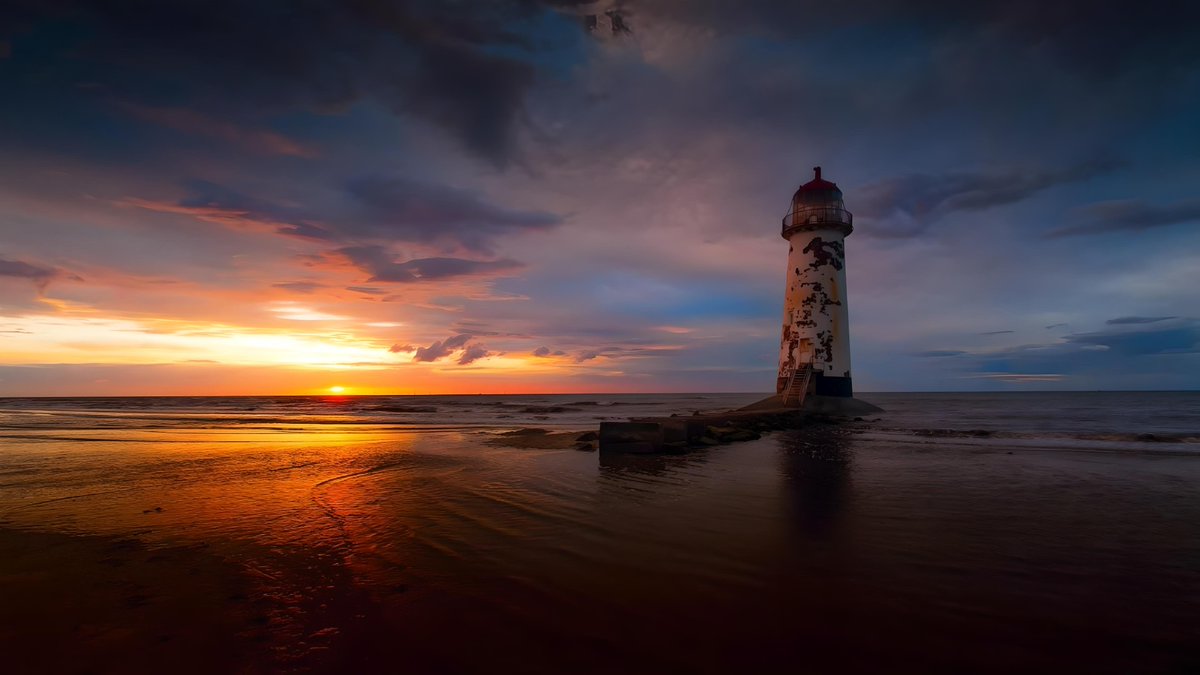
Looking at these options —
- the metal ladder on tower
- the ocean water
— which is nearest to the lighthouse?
the metal ladder on tower

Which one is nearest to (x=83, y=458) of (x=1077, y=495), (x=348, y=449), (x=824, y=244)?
(x=348, y=449)

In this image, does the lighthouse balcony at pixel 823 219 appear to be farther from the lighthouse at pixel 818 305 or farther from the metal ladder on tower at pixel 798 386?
the metal ladder on tower at pixel 798 386

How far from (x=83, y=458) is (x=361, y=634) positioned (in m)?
13.6

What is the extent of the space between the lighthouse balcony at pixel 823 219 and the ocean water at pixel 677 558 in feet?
59.1

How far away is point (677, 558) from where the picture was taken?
455 centimetres

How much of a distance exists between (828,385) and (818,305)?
4163mm

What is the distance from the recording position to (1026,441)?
53.2 ft

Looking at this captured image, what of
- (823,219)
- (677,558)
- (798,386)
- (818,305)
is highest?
(823,219)

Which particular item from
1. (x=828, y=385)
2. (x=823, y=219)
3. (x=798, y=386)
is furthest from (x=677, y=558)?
(x=823, y=219)

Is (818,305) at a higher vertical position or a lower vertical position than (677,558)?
higher

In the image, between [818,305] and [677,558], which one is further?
[818,305]

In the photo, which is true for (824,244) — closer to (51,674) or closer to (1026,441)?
(1026,441)

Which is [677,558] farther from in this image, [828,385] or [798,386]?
[828,385]

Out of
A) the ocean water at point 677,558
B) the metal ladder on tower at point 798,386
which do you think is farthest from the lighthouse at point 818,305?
the ocean water at point 677,558
